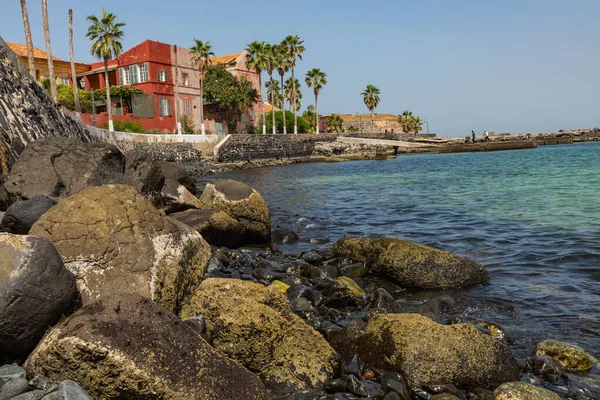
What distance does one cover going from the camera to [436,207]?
18.5 meters

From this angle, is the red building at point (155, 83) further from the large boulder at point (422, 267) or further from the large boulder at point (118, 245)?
the large boulder at point (118, 245)

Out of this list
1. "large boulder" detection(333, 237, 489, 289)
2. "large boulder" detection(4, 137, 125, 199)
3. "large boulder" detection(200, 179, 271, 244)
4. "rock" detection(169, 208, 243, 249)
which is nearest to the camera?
"large boulder" detection(333, 237, 489, 289)

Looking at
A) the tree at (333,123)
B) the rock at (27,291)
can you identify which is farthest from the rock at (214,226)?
the tree at (333,123)

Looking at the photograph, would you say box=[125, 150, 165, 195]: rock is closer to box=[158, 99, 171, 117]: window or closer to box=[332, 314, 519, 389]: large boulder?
box=[332, 314, 519, 389]: large boulder

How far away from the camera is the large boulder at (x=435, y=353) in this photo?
5012 mm

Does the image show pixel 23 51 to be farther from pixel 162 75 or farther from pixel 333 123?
pixel 333 123

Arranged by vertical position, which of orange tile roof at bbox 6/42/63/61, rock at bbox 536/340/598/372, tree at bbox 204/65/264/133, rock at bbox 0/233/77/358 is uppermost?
orange tile roof at bbox 6/42/63/61

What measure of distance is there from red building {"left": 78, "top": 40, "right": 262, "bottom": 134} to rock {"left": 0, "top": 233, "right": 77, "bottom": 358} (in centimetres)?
4189

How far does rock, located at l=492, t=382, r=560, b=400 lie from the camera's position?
→ 4375 millimetres

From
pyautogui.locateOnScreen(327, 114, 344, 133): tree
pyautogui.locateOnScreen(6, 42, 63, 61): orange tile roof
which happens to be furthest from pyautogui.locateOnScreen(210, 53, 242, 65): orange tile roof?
pyautogui.locateOnScreen(327, 114, 344, 133): tree

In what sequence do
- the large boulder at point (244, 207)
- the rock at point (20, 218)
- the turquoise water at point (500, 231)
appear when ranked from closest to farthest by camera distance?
the rock at point (20, 218) → the turquoise water at point (500, 231) → the large boulder at point (244, 207)

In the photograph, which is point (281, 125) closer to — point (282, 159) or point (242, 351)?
point (282, 159)

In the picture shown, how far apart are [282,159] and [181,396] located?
5476 centimetres

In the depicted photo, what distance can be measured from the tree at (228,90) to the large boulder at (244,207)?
44.5 metres
